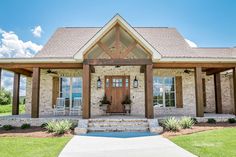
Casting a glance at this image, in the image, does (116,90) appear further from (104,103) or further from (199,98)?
(199,98)

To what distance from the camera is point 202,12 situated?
13031 mm

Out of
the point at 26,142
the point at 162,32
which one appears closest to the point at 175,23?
the point at 162,32

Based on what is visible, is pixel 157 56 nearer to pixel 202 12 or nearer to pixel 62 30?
pixel 202 12

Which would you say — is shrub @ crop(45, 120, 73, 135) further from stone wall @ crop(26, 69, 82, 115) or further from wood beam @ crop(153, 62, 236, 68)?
wood beam @ crop(153, 62, 236, 68)

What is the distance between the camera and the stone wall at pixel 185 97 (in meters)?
12.0

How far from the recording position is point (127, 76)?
1198cm

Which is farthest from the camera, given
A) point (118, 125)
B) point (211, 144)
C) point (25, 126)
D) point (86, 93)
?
point (86, 93)

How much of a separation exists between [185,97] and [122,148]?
25.7 ft

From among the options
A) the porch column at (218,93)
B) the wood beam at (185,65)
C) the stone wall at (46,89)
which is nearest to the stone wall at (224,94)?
the porch column at (218,93)

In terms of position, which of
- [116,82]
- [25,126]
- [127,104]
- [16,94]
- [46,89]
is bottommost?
[25,126]

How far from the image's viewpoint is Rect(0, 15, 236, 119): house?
9.33m

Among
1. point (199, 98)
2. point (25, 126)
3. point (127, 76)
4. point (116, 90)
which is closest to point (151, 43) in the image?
point (127, 76)

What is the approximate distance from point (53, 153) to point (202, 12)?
1293cm

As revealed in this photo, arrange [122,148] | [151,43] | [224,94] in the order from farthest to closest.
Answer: [151,43]
[224,94]
[122,148]
